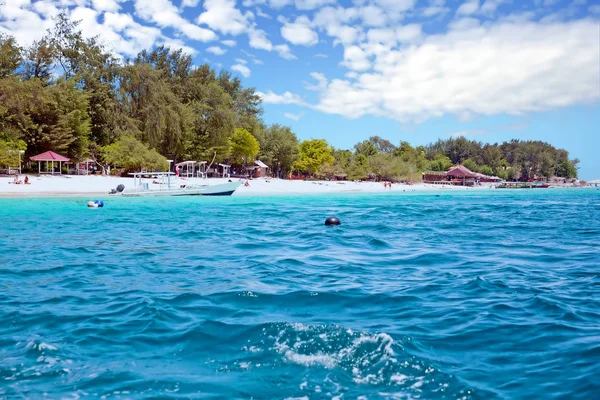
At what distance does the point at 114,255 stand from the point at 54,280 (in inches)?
98.8

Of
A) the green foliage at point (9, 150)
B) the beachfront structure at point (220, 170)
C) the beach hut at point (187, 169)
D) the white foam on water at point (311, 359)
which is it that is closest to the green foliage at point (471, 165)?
the beachfront structure at point (220, 170)

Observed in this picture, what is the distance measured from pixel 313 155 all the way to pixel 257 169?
31.3 feet

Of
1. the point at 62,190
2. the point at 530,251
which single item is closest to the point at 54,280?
the point at 530,251

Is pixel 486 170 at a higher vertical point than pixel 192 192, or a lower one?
higher

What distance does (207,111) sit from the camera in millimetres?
55750

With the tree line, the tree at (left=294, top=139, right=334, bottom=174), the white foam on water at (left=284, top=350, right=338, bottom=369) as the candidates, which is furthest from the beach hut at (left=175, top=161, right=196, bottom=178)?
the white foam on water at (left=284, top=350, right=338, bottom=369)

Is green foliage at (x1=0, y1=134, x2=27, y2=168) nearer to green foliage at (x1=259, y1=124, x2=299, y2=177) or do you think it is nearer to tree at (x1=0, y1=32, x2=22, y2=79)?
tree at (x1=0, y1=32, x2=22, y2=79)

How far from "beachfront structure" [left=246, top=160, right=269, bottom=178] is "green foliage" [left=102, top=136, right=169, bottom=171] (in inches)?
897

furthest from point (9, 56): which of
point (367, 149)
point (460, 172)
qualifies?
point (460, 172)

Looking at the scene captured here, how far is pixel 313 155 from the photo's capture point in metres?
75.9

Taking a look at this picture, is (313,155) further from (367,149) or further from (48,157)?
(48,157)

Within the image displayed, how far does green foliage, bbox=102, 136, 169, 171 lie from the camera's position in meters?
44.3

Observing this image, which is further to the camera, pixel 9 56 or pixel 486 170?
pixel 486 170

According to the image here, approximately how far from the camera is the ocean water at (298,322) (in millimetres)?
3912
